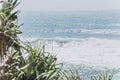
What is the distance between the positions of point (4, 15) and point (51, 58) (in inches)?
52.5

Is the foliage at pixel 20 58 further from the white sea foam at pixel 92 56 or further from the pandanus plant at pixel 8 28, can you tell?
the white sea foam at pixel 92 56

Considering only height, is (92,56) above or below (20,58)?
below

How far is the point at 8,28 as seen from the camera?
30.2ft

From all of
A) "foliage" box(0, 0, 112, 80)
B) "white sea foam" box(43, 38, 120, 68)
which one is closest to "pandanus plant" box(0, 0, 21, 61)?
"foliage" box(0, 0, 112, 80)

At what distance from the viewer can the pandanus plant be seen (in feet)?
29.7

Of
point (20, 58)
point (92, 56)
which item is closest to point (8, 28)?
point (20, 58)

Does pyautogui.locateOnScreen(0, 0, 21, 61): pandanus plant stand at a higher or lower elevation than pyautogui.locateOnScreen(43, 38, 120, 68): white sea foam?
higher

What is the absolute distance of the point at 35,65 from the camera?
923cm

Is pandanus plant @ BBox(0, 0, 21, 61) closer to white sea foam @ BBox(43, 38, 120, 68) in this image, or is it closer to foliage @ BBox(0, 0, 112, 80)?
foliage @ BBox(0, 0, 112, 80)

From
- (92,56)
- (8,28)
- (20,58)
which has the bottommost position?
(92,56)

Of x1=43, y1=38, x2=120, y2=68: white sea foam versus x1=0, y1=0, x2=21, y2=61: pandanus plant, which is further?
x1=43, y1=38, x2=120, y2=68: white sea foam

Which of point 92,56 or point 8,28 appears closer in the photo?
point 8,28

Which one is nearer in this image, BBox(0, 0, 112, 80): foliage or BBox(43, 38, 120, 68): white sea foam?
BBox(0, 0, 112, 80): foliage

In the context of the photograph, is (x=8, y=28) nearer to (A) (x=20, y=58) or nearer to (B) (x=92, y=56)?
(A) (x=20, y=58)
